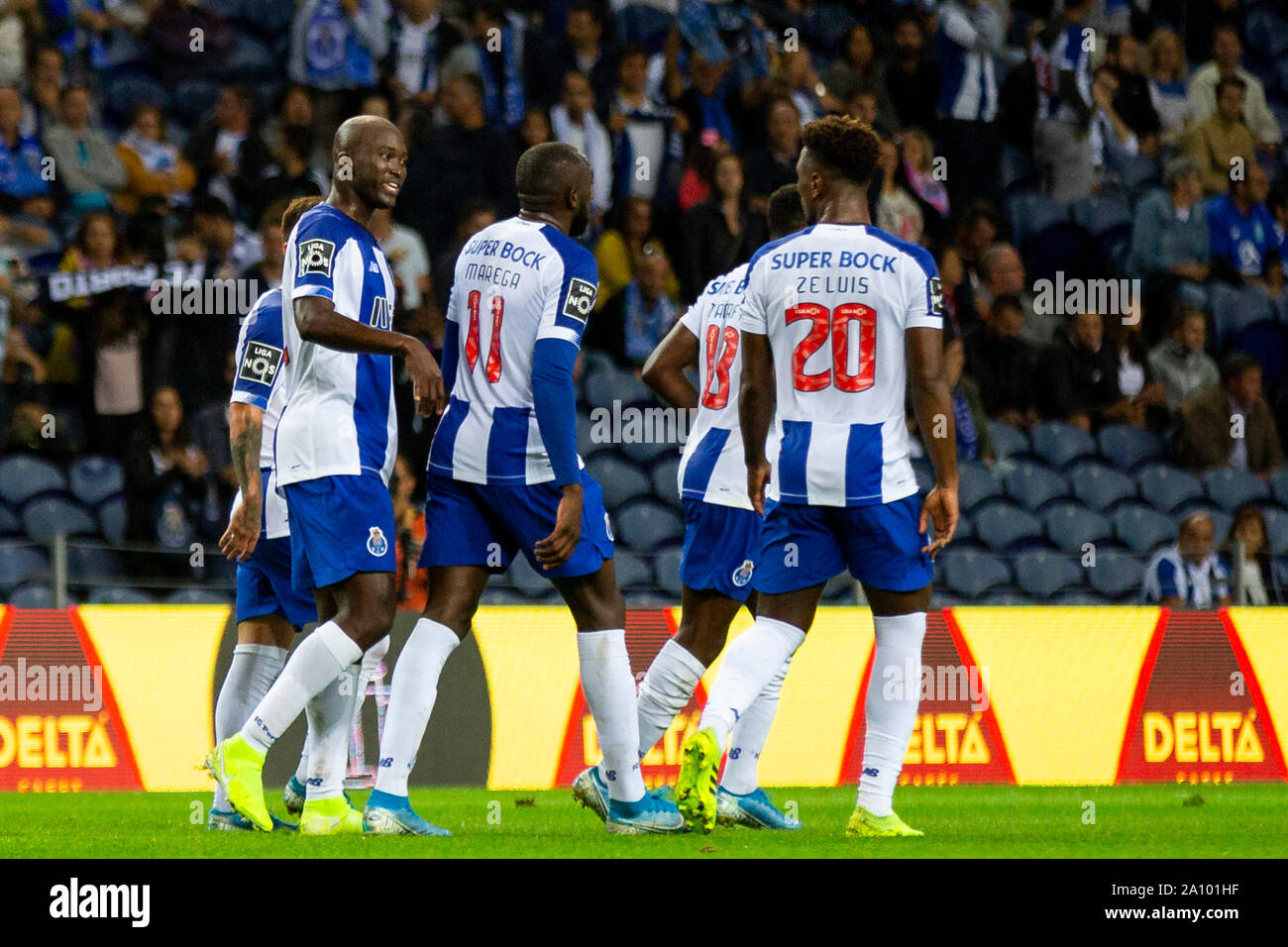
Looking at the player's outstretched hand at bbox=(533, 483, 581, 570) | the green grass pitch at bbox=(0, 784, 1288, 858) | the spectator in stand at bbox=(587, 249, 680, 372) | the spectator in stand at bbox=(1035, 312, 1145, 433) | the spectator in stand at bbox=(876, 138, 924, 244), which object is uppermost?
the spectator in stand at bbox=(876, 138, 924, 244)

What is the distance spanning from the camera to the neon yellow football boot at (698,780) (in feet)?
17.9

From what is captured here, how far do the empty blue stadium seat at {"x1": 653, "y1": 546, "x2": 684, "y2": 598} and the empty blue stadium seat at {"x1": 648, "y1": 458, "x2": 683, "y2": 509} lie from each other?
2.67ft

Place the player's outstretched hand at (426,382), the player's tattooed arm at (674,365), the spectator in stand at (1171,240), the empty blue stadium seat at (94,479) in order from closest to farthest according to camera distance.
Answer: the player's outstretched hand at (426,382) < the player's tattooed arm at (674,365) < the empty blue stadium seat at (94,479) < the spectator in stand at (1171,240)

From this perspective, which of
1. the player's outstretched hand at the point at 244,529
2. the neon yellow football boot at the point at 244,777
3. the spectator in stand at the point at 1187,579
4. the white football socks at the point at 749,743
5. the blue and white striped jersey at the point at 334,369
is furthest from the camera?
the spectator in stand at the point at 1187,579

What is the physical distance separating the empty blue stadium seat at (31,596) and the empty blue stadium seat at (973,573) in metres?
5.20

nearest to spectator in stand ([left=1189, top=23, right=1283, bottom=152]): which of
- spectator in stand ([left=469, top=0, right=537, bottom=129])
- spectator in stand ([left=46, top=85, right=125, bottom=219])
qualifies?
spectator in stand ([left=469, top=0, right=537, bottom=129])

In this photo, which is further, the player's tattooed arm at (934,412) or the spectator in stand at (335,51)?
the spectator in stand at (335,51)

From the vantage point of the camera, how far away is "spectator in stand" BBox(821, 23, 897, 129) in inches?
547

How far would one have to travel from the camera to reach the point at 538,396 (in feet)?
18.5

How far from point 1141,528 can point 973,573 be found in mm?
1638

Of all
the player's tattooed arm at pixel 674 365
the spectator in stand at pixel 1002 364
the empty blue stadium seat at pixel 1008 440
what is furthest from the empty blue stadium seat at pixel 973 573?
the player's tattooed arm at pixel 674 365

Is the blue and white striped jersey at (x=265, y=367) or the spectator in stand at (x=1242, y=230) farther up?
the spectator in stand at (x=1242, y=230)

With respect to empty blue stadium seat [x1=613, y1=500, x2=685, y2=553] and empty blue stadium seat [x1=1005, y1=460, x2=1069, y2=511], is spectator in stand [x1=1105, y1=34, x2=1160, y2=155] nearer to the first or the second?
empty blue stadium seat [x1=1005, y1=460, x2=1069, y2=511]

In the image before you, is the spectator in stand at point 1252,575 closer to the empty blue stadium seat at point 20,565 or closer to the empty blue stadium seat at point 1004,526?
the empty blue stadium seat at point 1004,526
